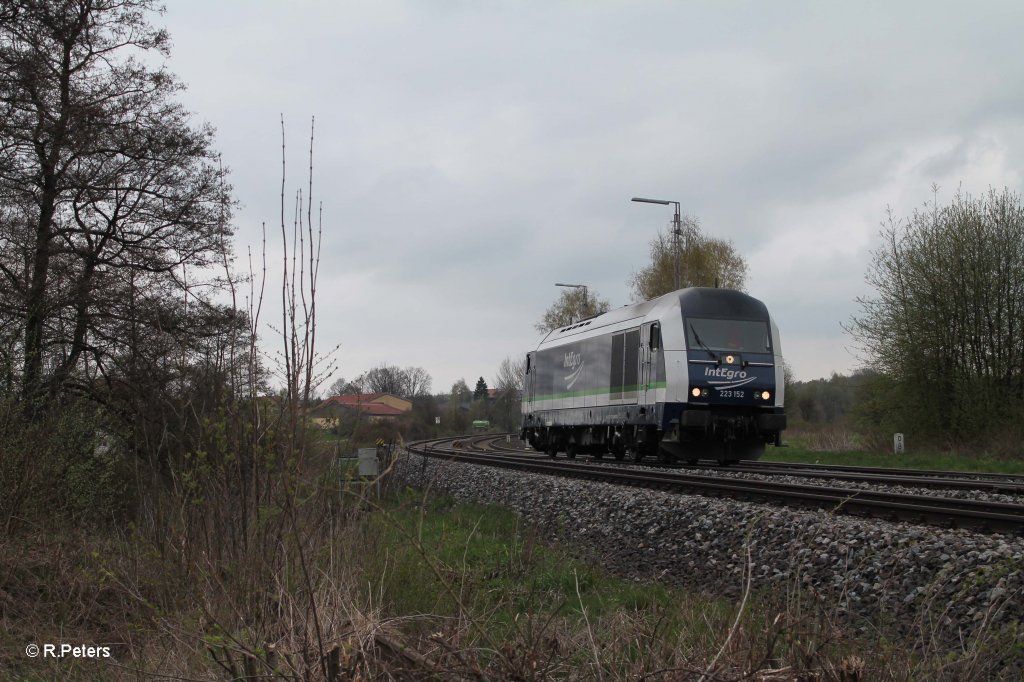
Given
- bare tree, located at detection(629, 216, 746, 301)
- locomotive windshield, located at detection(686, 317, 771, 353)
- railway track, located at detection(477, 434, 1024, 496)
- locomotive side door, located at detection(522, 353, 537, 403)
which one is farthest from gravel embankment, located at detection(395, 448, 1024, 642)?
bare tree, located at detection(629, 216, 746, 301)

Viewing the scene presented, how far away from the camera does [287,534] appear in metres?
4.43

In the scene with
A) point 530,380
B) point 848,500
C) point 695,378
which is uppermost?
point 530,380

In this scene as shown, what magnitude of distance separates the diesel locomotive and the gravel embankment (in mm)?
4958

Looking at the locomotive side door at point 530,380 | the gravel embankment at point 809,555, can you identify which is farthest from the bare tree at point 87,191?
the locomotive side door at point 530,380

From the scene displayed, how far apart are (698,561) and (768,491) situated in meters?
3.27

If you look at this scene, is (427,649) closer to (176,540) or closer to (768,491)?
(176,540)

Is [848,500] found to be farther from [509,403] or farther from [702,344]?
[509,403]

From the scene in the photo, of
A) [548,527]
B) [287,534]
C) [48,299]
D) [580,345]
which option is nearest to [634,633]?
[287,534]

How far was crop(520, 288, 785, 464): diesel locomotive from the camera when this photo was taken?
1798 cm

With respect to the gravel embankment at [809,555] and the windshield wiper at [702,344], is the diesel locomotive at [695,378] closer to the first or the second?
the windshield wiper at [702,344]

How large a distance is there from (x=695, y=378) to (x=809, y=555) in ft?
33.5

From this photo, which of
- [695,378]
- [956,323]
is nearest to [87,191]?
[695,378]

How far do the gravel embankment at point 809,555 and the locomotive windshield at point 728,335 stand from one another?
556cm

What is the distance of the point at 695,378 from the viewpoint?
1788 centimetres
